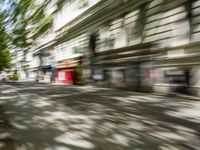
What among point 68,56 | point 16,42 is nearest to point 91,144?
point 16,42

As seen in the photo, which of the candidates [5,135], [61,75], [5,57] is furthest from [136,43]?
[61,75]

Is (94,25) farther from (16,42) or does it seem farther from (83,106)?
(16,42)

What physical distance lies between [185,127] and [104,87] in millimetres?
12564

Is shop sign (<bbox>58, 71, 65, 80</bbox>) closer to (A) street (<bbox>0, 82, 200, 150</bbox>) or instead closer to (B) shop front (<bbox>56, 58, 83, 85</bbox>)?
(B) shop front (<bbox>56, 58, 83, 85</bbox>)

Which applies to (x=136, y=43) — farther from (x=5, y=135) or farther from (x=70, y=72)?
(x=5, y=135)

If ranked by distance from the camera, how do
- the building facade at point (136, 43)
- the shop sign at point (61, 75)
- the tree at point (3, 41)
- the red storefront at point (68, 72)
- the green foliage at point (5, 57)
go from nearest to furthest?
the tree at point (3, 41), the green foliage at point (5, 57), the building facade at point (136, 43), the red storefront at point (68, 72), the shop sign at point (61, 75)

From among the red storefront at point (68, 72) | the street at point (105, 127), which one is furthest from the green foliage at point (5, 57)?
the red storefront at point (68, 72)

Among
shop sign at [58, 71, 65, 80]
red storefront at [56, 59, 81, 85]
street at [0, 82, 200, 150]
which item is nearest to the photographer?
street at [0, 82, 200, 150]

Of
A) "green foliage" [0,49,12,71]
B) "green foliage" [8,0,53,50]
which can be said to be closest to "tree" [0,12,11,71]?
"green foliage" [0,49,12,71]

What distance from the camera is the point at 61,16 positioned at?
28469 mm

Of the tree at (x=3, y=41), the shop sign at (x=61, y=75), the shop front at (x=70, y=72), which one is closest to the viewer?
the tree at (x=3, y=41)

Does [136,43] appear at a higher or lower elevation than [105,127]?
higher

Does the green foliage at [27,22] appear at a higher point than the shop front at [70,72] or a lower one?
higher

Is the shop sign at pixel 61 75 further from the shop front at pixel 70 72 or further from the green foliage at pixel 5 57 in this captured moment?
the green foliage at pixel 5 57
